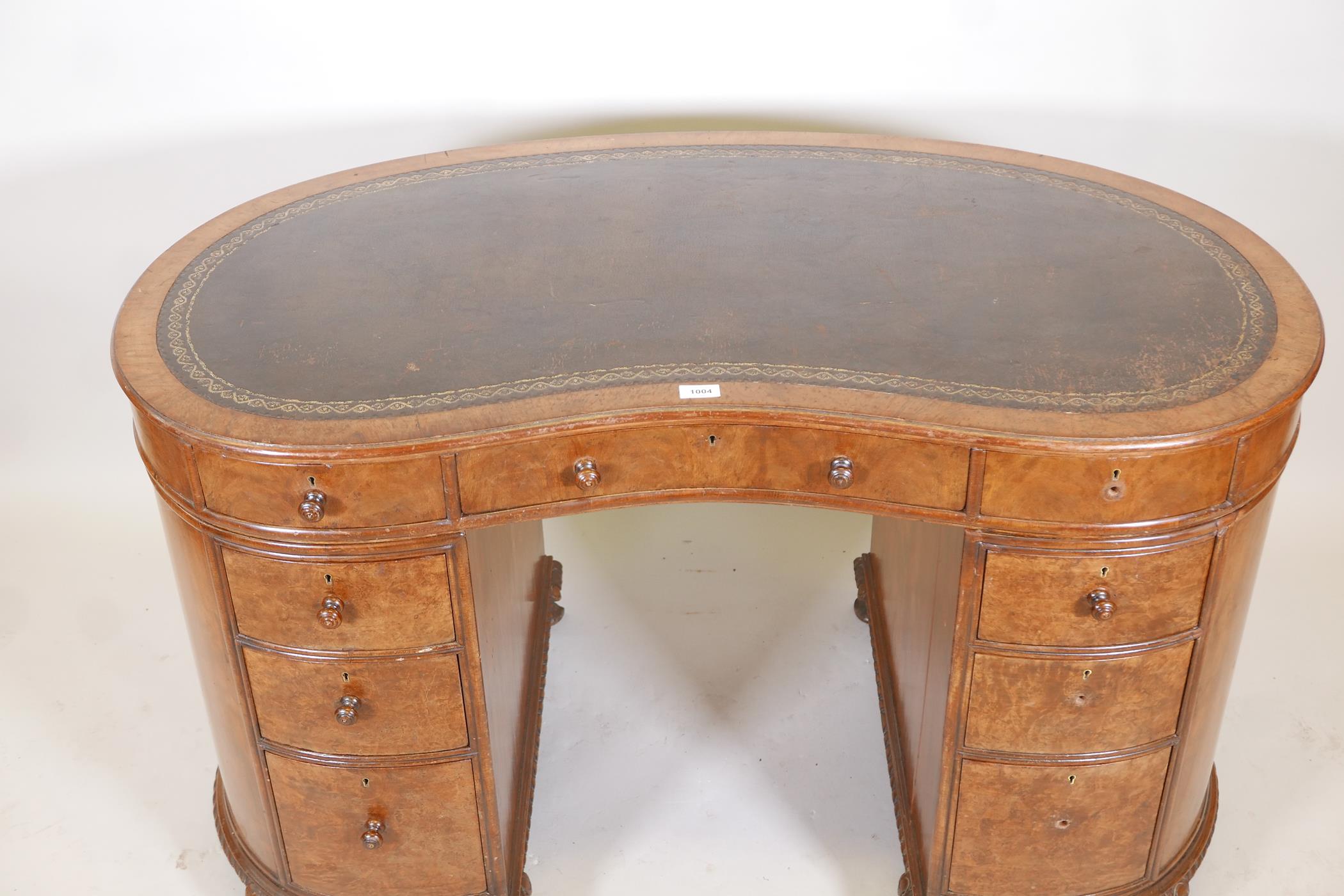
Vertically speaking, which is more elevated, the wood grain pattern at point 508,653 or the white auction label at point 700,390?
the white auction label at point 700,390

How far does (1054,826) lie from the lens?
218 centimetres

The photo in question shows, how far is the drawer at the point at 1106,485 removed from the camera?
5.95 ft

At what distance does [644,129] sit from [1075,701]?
1.63m

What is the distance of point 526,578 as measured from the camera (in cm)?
280

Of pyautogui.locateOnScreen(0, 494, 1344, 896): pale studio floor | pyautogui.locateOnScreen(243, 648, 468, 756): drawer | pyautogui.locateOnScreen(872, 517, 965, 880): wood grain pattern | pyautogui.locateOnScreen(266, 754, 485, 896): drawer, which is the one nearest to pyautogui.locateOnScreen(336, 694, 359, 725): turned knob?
pyautogui.locateOnScreen(243, 648, 468, 756): drawer

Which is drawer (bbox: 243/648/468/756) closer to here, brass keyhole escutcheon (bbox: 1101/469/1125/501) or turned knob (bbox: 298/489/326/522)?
turned knob (bbox: 298/489/326/522)

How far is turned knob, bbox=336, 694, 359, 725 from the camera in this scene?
2.04 metres

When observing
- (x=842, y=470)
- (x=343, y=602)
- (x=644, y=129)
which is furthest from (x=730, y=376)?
(x=644, y=129)

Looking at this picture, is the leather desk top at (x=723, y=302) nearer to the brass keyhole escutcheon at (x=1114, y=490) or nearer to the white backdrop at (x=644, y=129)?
the brass keyhole escutcheon at (x=1114, y=490)

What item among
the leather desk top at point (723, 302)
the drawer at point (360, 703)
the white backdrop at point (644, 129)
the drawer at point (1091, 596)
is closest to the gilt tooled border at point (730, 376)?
the leather desk top at point (723, 302)

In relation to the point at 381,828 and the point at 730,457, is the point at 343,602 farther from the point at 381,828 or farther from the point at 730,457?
the point at 730,457

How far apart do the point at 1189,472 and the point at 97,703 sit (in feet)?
7.46

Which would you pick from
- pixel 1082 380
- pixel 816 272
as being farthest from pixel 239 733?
pixel 1082 380

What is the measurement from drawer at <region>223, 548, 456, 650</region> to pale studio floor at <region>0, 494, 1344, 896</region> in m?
0.72
